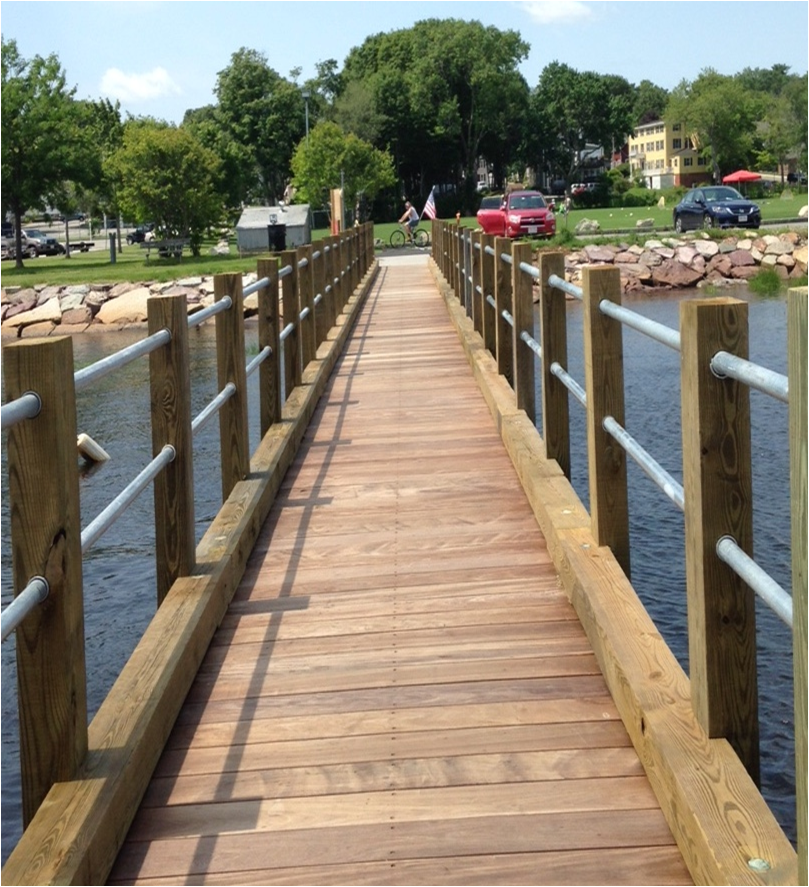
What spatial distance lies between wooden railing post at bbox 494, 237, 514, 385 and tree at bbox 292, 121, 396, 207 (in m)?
46.5

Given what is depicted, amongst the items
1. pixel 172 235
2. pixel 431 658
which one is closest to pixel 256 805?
pixel 431 658

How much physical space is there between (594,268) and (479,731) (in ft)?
6.16

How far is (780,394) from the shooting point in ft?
8.90

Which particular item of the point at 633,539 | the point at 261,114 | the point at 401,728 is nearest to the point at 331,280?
the point at 633,539

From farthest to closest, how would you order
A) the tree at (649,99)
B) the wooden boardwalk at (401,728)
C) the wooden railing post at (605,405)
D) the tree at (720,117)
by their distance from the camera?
the tree at (649,99) < the tree at (720,117) < the wooden railing post at (605,405) < the wooden boardwalk at (401,728)

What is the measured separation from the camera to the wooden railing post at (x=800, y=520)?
2.56 metres

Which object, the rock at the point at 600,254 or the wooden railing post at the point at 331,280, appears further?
the rock at the point at 600,254

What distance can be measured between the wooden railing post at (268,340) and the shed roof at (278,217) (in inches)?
1601

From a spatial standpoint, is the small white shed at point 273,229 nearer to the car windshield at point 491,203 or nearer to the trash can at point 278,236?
the trash can at point 278,236

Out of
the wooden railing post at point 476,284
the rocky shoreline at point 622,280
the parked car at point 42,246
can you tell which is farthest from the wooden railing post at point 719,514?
the parked car at point 42,246

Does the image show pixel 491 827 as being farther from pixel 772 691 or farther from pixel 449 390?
pixel 449 390

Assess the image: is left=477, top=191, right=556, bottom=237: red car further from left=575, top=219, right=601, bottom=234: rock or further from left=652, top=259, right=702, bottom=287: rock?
left=575, top=219, right=601, bottom=234: rock

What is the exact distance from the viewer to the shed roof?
49.4 m

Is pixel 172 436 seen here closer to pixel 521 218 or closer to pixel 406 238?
pixel 521 218
